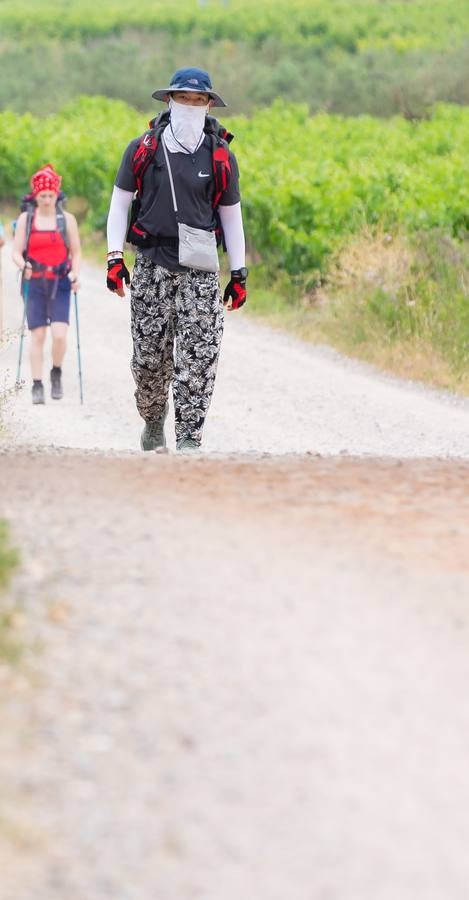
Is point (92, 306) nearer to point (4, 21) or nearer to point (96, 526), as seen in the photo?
point (96, 526)

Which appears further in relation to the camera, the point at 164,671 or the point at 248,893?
the point at 164,671

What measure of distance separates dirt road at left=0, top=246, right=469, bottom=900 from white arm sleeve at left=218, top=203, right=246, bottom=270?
188 centimetres

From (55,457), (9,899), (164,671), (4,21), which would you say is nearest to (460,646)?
(164,671)

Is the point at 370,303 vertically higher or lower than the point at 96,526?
lower

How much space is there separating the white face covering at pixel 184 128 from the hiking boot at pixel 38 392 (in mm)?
4729

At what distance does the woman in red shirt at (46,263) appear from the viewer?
11.9 m

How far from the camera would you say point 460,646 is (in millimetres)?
4465

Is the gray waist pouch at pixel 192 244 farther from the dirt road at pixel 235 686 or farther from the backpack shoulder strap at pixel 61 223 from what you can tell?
the backpack shoulder strap at pixel 61 223

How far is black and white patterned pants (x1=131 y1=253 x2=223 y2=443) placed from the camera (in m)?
8.16

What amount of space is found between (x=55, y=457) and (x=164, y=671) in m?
2.91

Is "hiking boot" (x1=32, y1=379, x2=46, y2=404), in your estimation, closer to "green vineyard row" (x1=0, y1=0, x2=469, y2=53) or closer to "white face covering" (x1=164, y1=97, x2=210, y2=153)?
"white face covering" (x1=164, y1=97, x2=210, y2=153)

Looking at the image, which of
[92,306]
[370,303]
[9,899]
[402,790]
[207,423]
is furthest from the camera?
[92,306]

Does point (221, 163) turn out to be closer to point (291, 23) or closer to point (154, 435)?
point (154, 435)

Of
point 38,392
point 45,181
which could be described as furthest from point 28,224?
point 38,392
